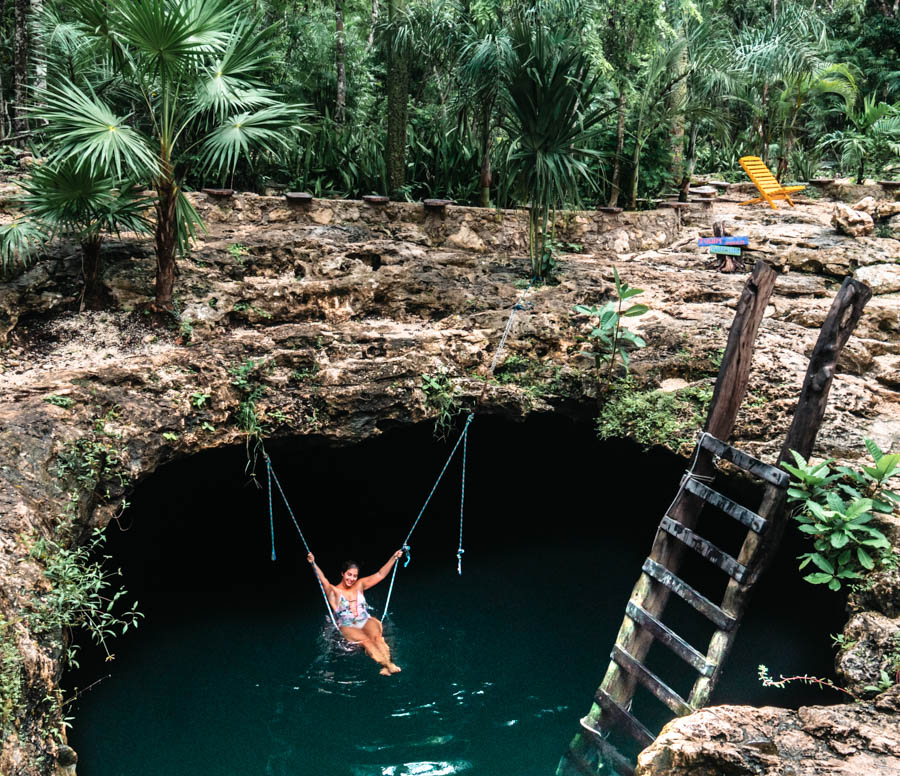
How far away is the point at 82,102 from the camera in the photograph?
21.2 ft

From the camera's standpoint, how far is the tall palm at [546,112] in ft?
26.8

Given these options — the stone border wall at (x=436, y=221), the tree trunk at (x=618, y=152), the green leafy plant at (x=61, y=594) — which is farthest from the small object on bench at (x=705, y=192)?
the green leafy plant at (x=61, y=594)

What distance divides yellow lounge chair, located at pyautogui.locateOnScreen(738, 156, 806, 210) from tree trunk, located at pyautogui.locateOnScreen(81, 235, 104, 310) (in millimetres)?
9302

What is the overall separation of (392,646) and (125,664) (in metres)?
2.62

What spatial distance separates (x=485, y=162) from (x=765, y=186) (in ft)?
16.3

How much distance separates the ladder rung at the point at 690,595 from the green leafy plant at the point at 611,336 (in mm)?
2095

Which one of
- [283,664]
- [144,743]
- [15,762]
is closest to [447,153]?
[283,664]

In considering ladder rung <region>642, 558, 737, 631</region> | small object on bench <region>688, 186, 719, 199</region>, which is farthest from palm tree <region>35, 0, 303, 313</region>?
small object on bench <region>688, 186, 719, 199</region>

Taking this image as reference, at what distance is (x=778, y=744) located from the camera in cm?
460

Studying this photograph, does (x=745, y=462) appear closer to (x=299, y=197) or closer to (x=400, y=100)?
(x=299, y=197)

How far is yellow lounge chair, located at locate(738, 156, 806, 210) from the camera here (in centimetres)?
1188

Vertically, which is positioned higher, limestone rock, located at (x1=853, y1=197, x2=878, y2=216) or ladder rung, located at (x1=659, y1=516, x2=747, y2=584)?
limestone rock, located at (x1=853, y1=197, x2=878, y2=216)

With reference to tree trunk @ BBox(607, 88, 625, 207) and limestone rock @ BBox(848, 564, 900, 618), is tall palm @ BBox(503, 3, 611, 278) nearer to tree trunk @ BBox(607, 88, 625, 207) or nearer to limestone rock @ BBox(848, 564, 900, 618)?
tree trunk @ BBox(607, 88, 625, 207)

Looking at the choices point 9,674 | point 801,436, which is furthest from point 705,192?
point 9,674
